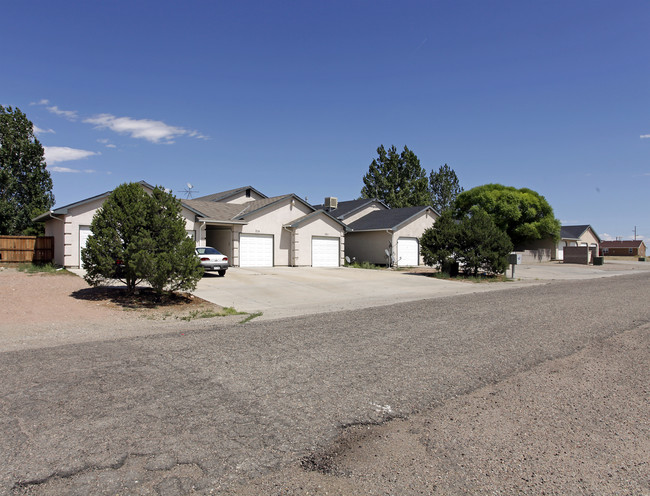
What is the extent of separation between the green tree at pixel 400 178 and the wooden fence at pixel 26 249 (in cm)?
3827

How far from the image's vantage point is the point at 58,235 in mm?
22672

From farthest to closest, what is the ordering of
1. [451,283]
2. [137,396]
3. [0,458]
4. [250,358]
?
[451,283]
[250,358]
[137,396]
[0,458]

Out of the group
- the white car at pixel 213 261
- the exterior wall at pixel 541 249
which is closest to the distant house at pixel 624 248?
the exterior wall at pixel 541 249

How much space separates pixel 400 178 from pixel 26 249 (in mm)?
41485

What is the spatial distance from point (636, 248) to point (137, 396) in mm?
110155

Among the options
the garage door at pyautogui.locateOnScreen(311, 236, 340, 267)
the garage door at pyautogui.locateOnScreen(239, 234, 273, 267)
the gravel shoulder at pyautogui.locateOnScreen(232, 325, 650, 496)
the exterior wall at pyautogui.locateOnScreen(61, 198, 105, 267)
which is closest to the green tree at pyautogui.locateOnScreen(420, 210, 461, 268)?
the garage door at pyautogui.locateOnScreen(311, 236, 340, 267)

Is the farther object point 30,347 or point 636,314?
point 636,314

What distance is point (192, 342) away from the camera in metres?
7.76

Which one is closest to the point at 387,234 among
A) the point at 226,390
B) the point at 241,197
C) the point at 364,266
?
the point at 364,266

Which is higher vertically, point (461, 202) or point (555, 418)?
point (461, 202)

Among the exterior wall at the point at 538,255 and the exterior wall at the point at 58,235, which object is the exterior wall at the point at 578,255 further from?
the exterior wall at the point at 58,235

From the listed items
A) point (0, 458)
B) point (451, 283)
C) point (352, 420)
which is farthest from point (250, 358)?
point (451, 283)

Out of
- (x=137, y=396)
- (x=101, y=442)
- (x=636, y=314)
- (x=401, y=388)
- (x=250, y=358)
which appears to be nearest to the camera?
(x=101, y=442)

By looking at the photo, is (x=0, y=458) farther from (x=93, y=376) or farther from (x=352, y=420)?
(x=352, y=420)
